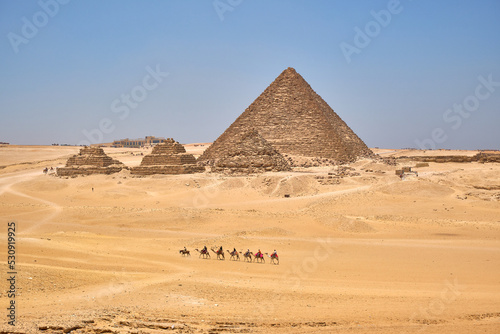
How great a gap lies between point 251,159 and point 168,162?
254 inches

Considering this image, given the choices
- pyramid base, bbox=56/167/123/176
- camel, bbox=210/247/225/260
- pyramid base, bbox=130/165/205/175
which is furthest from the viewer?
pyramid base, bbox=56/167/123/176

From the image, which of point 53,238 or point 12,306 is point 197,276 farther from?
point 53,238

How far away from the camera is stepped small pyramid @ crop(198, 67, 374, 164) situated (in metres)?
48.7

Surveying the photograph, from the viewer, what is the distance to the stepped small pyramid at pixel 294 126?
160 ft

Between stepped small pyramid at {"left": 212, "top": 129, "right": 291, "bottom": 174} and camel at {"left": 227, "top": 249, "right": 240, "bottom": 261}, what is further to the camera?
stepped small pyramid at {"left": 212, "top": 129, "right": 291, "bottom": 174}

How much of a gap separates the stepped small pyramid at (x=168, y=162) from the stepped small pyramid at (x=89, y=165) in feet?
8.07

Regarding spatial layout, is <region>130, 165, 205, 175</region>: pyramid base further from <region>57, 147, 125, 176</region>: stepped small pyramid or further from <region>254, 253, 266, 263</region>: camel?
<region>254, 253, 266, 263</region>: camel

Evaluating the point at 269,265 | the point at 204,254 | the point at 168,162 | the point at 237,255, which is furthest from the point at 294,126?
the point at 269,265

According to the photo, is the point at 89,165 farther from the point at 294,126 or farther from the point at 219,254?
the point at 219,254

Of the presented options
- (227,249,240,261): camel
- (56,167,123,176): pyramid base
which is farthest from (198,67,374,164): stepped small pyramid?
(227,249,240,261): camel

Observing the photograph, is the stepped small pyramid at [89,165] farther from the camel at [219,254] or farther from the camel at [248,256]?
the camel at [248,256]

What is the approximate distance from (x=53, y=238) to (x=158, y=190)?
17112mm

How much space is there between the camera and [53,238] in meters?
13.3

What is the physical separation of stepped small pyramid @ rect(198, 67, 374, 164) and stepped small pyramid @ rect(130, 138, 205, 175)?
9.46 meters
